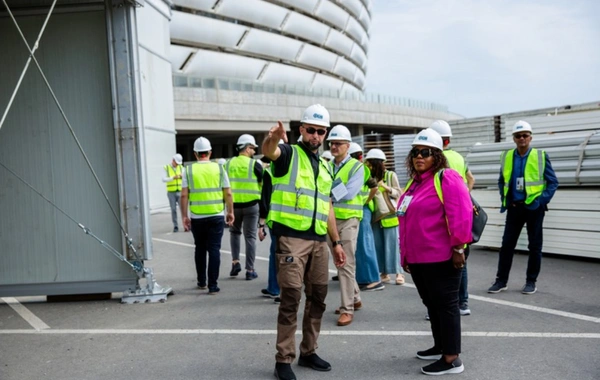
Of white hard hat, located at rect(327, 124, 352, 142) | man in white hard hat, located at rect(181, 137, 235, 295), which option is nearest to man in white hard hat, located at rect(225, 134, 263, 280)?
man in white hard hat, located at rect(181, 137, 235, 295)

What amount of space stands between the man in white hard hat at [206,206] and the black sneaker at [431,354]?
3416 mm

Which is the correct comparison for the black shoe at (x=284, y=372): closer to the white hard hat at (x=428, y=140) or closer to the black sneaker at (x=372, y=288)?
the white hard hat at (x=428, y=140)

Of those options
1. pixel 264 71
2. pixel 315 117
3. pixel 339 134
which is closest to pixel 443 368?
pixel 315 117

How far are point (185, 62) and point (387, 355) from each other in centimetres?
3808

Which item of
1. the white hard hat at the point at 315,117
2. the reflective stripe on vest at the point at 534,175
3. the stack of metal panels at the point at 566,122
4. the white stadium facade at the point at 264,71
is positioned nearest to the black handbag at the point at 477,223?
the white hard hat at the point at 315,117

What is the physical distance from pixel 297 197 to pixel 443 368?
5.50 ft

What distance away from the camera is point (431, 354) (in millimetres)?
4574

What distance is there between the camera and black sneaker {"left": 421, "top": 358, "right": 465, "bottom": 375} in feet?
13.9

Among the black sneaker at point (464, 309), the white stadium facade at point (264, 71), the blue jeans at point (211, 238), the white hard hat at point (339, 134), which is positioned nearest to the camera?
the black sneaker at point (464, 309)

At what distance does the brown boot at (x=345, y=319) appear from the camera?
18.5 feet

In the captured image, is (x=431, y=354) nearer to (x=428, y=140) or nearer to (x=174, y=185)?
(x=428, y=140)

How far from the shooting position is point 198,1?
39625mm

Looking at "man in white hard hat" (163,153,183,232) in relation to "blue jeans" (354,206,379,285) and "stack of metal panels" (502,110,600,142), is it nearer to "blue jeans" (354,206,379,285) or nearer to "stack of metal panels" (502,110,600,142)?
"blue jeans" (354,206,379,285)

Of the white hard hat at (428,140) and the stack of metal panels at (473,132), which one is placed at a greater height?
the stack of metal panels at (473,132)
